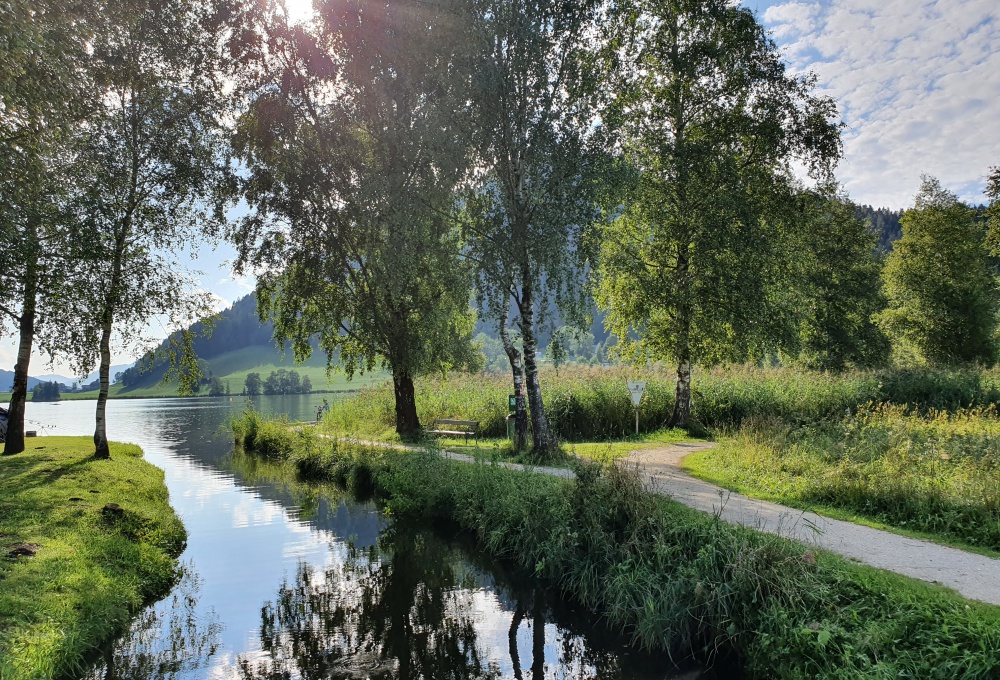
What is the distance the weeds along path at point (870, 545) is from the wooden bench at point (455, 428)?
39.5 ft

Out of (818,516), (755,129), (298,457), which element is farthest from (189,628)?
(755,129)

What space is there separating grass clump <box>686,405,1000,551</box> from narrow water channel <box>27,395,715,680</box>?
4.92 m

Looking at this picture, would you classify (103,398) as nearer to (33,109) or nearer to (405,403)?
(405,403)

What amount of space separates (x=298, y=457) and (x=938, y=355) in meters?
40.1

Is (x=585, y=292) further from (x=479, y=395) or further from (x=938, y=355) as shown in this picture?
(x=938, y=355)

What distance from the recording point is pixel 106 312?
651 inches

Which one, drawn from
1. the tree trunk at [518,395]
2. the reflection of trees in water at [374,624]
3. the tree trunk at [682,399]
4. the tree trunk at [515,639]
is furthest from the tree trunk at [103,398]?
the tree trunk at [682,399]

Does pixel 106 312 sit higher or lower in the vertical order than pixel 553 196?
lower

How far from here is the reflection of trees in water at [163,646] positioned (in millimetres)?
6594

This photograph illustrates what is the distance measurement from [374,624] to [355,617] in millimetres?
428

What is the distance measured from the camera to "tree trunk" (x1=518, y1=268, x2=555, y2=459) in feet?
51.4

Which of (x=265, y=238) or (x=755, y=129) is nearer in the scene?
(x=755, y=129)

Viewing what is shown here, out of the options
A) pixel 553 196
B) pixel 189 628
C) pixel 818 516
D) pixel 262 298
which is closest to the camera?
pixel 189 628

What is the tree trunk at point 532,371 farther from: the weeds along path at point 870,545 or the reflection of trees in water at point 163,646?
the reflection of trees in water at point 163,646
